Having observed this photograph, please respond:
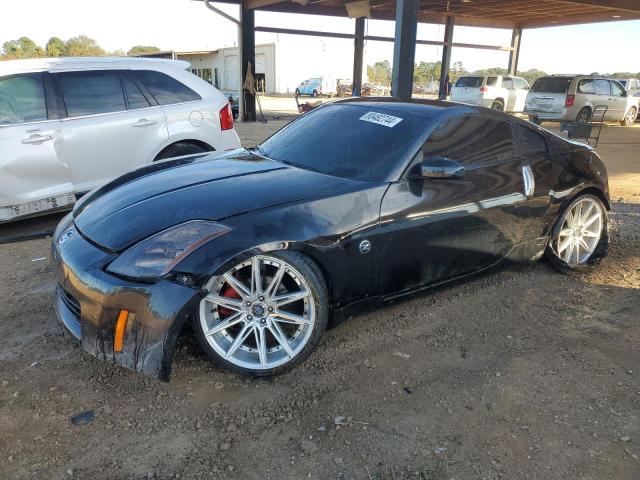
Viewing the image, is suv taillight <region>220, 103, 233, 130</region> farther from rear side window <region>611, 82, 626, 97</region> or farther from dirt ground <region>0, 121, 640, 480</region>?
rear side window <region>611, 82, 626, 97</region>

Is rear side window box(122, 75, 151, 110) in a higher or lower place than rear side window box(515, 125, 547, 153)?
higher

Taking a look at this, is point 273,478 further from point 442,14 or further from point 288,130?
point 442,14

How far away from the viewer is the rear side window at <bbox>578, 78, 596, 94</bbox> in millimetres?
16766

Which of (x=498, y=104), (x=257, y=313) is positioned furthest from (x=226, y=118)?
(x=498, y=104)

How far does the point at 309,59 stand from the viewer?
46.2m

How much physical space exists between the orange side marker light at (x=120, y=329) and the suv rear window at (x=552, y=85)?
1764cm

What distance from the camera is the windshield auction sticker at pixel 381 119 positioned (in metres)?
3.44

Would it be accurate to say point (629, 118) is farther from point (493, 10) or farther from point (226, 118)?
point (226, 118)

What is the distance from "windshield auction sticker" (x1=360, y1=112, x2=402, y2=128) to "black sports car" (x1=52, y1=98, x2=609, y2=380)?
0.01 meters

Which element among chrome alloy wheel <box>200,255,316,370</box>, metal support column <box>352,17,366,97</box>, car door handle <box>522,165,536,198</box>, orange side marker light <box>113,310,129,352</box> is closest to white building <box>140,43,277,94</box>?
metal support column <box>352,17,366,97</box>

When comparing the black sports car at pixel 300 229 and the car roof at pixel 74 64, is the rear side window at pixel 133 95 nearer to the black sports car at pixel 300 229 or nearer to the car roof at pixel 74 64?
the car roof at pixel 74 64

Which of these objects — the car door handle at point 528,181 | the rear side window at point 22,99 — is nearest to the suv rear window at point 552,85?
the car door handle at point 528,181

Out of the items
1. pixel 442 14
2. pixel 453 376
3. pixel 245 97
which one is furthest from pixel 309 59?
pixel 453 376

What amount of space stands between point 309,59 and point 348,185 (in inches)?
1818
